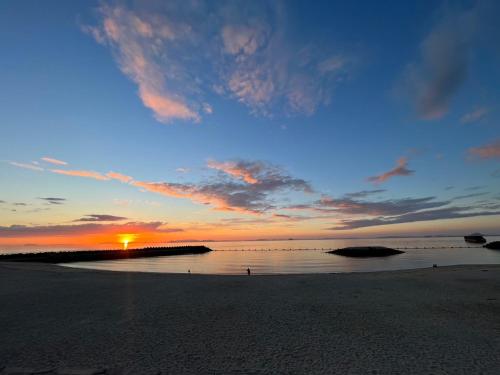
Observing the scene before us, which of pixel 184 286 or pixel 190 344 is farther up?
pixel 184 286

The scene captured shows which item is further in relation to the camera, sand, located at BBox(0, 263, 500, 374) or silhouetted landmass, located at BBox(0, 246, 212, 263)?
silhouetted landmass, located at BBox(0, 246, 212, 263)

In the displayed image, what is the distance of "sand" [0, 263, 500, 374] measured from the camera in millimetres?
6723

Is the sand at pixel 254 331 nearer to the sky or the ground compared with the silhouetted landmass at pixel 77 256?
nearer to the ground

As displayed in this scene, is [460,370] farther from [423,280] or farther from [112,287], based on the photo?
[112,287]

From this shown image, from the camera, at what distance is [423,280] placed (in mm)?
20922

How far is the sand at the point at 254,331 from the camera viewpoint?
6723 millimetres

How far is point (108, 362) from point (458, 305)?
45.8ft

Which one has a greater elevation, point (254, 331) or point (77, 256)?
point (77, 256)

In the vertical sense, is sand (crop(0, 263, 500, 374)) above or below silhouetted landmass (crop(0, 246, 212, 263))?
below

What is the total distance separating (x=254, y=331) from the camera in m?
9.19

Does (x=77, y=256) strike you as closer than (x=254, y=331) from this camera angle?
No

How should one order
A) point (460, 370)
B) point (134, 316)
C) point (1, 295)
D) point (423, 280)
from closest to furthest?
point (460, 370), point (134, 316), point (1, 295), point (423, 280)

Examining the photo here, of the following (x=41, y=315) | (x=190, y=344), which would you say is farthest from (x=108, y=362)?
(x=41, y=315)

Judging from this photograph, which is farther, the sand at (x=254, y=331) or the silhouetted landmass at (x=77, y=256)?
the silhouetted landmass at (x=77, y=256)
